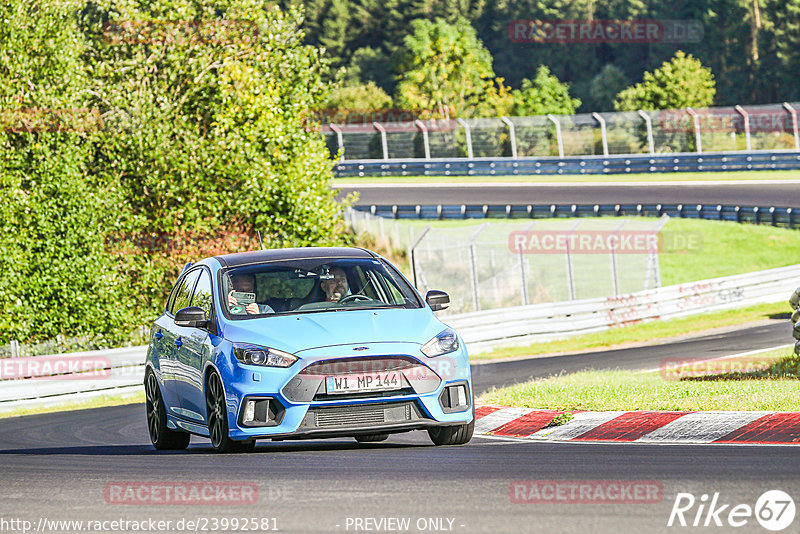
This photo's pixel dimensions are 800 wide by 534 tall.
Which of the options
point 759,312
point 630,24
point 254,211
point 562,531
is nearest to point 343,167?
point 254,211

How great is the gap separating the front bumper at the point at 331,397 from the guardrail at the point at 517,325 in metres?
7.34

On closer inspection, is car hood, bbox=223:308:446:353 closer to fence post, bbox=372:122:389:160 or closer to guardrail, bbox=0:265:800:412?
guardrail, bbox=0:265:800:412

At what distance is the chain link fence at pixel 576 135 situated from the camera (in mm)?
51406

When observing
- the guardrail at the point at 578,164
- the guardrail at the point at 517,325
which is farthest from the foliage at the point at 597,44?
the guardrail at the point at 517,325

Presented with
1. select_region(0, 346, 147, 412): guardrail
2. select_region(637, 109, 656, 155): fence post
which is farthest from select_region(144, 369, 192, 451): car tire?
select_region(637, 109, 656, 155): fence post

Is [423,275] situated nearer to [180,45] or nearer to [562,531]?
[180,45]

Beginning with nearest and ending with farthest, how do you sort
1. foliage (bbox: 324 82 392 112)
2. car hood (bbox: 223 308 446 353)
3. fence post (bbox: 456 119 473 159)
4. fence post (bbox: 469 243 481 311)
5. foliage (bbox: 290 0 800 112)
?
car hood (bbox: 223 308 446 353)
fence post (bbox: 469 243 481 311)
fence post (bbox: 456 119 473 159)
foliage (bbox: 324 82 392 112)
foliage (bbox: 290 0 800 112)

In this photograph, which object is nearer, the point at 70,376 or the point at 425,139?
the point at 70,376

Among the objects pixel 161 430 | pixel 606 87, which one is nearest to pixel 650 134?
pixel 161 430

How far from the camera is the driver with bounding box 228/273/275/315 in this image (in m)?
10.3

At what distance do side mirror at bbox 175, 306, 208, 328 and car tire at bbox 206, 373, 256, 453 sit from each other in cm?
48

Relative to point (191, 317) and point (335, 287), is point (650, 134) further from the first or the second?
point (191, 317)

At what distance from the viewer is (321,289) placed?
34.5 ft

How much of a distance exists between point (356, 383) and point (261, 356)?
2.39 feet
